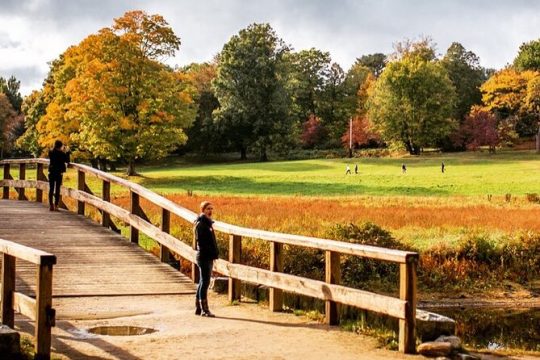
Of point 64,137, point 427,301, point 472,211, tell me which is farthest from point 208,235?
point 64,137

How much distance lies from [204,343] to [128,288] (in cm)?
392

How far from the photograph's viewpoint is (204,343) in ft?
29.0

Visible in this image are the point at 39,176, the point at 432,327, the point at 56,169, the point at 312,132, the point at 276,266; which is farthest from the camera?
the point at 312,132

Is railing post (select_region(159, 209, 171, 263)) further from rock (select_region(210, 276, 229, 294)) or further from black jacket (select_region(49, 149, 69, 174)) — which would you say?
black jacket (select_region(49, 149, 69, 174))

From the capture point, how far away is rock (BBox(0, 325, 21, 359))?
7605 millimetres

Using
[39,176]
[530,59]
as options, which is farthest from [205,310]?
[530,59]

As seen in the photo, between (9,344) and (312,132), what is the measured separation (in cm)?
8271

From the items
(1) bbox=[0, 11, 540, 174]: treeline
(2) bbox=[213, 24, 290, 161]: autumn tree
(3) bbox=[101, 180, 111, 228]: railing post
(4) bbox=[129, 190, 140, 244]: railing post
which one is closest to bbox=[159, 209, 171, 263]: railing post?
(4) bbox=[129, 190, 140, 244]: railing post

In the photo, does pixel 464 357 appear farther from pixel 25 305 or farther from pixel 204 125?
pixel 204 125

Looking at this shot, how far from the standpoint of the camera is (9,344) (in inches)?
301

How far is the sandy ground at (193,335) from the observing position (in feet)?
27.3

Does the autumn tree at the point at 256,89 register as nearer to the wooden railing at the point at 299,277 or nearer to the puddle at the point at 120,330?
the wooden railing at the point at 299,277

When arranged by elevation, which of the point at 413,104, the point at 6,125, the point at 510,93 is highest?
the point at 510,93

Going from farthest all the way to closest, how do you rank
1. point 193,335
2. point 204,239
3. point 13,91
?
point 13,91 → point 204,239 → point 193,335
